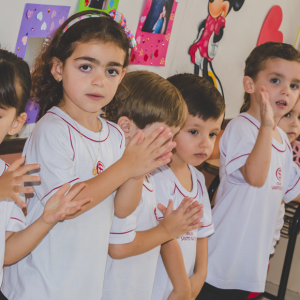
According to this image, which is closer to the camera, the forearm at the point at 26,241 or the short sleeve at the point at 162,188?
the forearm at the point at 26,241

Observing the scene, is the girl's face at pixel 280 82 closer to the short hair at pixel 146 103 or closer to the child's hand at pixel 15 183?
the short hair at pixel 146 103

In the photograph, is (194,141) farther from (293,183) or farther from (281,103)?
(293,183)

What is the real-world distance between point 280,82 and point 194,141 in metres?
0.63

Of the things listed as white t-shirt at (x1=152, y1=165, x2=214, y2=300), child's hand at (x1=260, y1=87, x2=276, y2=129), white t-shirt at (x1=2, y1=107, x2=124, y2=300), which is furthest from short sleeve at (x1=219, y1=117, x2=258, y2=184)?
white t-shirt at (x1=2, y1=107, x2=124, y2=300)

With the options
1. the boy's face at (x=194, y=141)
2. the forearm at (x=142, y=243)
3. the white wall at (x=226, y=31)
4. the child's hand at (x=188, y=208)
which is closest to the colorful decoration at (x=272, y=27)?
the white wall at (x=226, y=31)

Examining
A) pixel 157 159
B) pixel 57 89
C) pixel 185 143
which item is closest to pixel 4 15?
pixel 57 89

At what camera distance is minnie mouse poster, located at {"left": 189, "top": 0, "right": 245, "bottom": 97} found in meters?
2.16

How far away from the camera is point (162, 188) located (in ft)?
4.55

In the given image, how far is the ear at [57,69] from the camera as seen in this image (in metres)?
1.15

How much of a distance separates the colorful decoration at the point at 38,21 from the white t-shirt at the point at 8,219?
40 cm

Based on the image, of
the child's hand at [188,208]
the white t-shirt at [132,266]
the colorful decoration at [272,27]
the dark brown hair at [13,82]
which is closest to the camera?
the dark brown hair at [13,82]

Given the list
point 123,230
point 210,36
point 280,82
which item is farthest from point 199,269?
point 210,36

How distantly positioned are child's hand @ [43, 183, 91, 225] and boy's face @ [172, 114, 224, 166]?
0.58m

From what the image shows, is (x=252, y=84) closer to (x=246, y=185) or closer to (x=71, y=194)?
(x=246, y=185)
